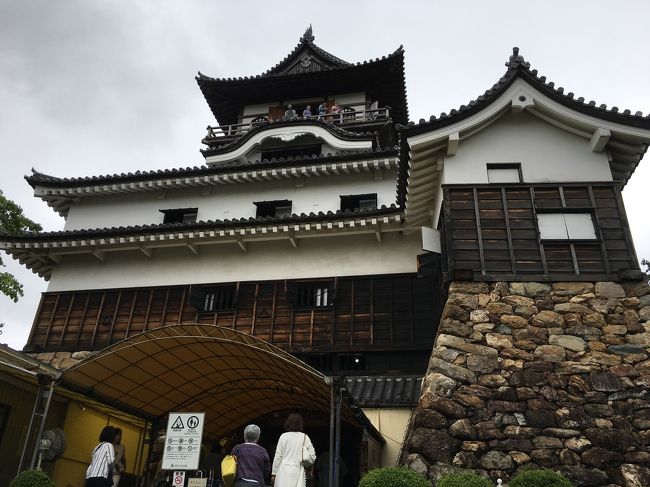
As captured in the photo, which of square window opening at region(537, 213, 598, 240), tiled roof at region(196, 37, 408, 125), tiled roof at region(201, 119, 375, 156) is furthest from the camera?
tiled roof at region(196, 37, 408, 125)

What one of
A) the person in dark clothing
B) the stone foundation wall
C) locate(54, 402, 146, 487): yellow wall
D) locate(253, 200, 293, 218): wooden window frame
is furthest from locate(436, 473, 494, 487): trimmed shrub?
locate(253, 200, 293, 218): wooden window frame

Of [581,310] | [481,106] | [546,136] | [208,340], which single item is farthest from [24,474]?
[546,136]

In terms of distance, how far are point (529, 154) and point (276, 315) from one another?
735 centimetres

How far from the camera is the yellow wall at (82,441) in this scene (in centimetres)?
1182

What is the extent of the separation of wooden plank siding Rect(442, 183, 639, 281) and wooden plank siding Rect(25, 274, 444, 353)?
1.81 metres

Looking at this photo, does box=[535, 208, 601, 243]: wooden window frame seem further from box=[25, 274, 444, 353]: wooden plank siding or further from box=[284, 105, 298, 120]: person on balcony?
box=[284, 105, 298, 120]: person on balcony

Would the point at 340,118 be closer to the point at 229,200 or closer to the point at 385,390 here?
Answer: the point at 229,200

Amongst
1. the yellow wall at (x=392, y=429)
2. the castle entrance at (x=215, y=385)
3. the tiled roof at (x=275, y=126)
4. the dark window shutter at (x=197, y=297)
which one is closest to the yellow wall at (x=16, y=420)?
the castle entrance at (x=215, y=385)

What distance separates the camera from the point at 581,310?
32.0ft

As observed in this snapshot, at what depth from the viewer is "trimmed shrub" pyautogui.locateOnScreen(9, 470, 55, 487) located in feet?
26.5

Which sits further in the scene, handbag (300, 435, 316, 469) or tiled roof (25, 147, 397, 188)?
tiled roof (25, 147, 397, 188)

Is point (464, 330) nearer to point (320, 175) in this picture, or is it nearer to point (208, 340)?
point (208, 340)

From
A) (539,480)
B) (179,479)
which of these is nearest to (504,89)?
(539,480)

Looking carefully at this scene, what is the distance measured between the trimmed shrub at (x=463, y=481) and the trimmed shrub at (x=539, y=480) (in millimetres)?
435
